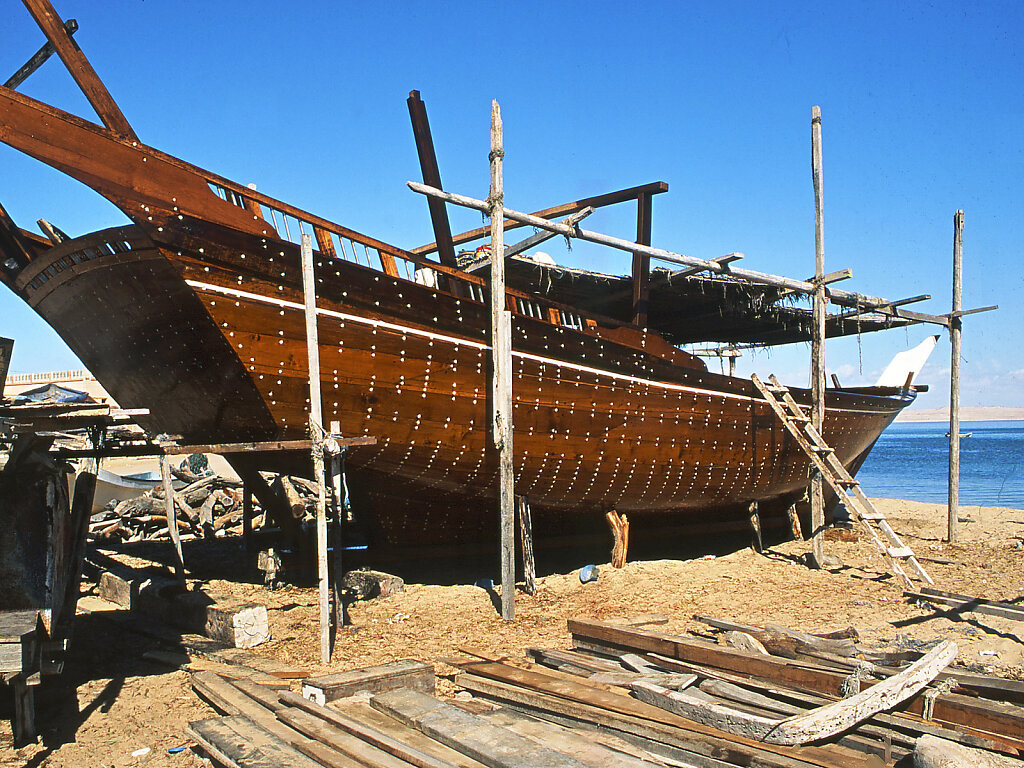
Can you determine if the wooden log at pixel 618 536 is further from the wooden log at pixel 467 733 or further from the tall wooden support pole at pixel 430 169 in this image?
the wooden log at pixel 467 733

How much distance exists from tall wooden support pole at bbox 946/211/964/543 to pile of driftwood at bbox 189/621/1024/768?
7.73m

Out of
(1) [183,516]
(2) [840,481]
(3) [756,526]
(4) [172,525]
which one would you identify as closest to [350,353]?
(4) [172,525]

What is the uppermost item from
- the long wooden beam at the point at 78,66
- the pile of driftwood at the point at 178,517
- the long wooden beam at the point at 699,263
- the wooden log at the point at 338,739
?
the long wooden beam at the point at 78,66

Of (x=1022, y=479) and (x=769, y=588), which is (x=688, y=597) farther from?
(x=1022, y=479)

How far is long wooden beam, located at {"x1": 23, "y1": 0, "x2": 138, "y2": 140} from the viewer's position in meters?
6.24

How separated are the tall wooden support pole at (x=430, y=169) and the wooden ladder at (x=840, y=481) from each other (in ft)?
14.9

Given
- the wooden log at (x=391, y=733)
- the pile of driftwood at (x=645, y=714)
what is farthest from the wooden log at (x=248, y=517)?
the wooden log at (x=391, y=733)

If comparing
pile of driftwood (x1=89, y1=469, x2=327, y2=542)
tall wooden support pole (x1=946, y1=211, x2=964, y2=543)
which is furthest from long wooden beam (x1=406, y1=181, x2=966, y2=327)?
pile of driftwood (x1=89, y1=469, x2=327, y2=542)

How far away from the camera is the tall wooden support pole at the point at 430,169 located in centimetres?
825

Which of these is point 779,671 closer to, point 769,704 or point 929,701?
point 769,704

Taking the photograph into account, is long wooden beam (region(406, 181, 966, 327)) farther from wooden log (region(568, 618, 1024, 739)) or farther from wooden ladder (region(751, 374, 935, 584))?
wooden log (region(568, 618, 1024, 739))

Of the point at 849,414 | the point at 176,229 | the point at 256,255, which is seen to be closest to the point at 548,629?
the point at 256,255

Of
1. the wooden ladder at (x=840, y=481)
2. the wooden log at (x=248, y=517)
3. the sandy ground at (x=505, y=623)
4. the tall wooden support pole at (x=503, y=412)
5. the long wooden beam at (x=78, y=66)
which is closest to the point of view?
the sandy ground at (x=505, y=623)

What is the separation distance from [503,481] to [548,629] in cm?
139
